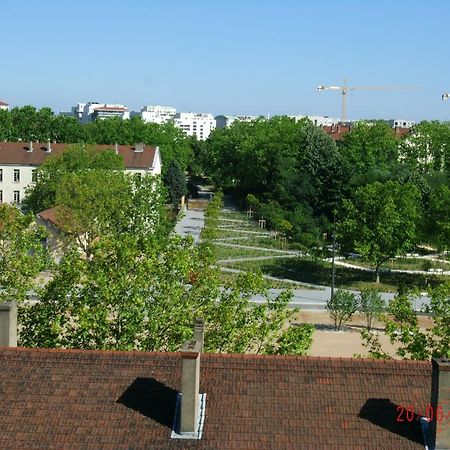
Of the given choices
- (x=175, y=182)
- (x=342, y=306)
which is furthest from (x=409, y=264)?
(x=175, y=182)

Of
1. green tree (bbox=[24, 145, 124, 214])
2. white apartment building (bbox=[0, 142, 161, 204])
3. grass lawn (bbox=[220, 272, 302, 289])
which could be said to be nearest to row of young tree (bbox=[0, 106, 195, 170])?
white apartment building (bbox=[0, 142, 161, 204])

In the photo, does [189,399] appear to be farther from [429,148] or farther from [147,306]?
[429,148]

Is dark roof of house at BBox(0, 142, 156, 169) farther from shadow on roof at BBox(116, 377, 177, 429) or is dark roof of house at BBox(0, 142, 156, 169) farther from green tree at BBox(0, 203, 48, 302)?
shadow on roof at BBox(116, 377, 177, 429)

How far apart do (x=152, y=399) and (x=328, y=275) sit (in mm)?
35522

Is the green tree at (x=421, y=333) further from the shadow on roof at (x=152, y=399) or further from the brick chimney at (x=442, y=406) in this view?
the shadow on roof at (x=152, y=399)

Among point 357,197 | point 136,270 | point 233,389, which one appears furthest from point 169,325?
point 357,197

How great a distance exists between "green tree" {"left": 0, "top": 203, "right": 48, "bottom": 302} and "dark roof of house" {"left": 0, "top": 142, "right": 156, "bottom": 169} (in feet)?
143

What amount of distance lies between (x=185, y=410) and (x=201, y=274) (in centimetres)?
760

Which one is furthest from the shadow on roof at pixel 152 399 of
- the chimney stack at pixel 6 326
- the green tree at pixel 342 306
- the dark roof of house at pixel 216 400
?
the green tree at pixel 342 306

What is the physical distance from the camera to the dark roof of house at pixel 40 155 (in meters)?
68.1

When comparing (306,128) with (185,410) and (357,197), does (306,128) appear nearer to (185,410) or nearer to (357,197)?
(357,197)

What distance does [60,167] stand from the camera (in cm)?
5238

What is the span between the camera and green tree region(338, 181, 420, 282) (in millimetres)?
44156

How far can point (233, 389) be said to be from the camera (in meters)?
14.2
